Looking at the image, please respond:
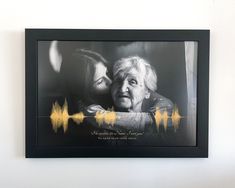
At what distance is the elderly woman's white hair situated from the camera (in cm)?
162

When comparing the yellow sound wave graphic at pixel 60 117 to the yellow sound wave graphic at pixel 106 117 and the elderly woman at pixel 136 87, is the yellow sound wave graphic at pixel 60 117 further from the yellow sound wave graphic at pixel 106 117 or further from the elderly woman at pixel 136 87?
the elderly woman at pixel 136 87

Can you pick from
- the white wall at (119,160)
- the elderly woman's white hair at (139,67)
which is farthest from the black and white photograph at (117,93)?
the white wall at (119,160)

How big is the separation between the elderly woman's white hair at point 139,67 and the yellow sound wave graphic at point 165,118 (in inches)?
5.9

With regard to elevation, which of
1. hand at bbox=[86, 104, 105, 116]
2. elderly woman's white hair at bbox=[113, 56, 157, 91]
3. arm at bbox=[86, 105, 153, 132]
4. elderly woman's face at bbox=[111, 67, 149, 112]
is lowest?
arm at bbox=[86, 105, 153, 132]

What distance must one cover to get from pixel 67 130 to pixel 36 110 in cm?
20

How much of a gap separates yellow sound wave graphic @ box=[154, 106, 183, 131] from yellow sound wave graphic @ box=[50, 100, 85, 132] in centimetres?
→ 41

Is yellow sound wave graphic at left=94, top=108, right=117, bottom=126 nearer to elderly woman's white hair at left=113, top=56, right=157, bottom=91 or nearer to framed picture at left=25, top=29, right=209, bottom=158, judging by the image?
framed picture at left=25, top=29, right=209, bottom=158

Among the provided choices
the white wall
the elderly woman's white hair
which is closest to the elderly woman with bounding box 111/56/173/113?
the elderly woman's white hair

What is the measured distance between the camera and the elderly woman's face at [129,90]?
1.62 metres

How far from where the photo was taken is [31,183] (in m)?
1.67
